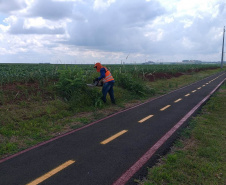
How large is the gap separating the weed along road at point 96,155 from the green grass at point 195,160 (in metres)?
0.32

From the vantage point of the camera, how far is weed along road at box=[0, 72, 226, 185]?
4.12 metres

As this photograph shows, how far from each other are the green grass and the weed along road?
12.4 inches

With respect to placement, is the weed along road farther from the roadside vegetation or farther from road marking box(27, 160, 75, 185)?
the roadside vegetation

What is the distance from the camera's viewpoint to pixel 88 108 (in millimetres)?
10102

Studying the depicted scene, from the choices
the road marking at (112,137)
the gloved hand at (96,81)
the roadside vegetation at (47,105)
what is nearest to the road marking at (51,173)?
the road marking at (112,137)

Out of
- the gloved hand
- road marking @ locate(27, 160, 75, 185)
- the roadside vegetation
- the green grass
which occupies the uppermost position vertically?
the gloved hand

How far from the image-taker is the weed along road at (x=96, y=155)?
4.12m

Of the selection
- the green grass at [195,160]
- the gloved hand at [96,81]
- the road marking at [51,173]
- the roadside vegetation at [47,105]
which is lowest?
the green grass at [195,160]

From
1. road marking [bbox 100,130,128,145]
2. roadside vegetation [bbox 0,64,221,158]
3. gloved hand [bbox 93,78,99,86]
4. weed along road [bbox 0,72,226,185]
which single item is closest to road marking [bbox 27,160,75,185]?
weed along road [bbox 0,72,226,185]

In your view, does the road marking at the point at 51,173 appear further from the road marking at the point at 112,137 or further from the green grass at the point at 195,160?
the green grass at the point at 195,160

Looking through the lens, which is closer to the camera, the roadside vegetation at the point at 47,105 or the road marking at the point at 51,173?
the road marking at the point at 51,173

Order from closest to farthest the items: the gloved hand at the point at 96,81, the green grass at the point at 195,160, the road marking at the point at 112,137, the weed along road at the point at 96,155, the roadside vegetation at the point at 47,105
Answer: the green grass at the point at 195,160 → the weed along road at the point at 96,155 → the road marking at the point at 112,137 → the roadside vegetation at the point at 47,105 → the gloved hand at the point at 96,81

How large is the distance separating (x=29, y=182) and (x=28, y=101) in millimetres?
6188

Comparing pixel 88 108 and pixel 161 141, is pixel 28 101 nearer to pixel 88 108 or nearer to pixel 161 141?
pixel 88 108
